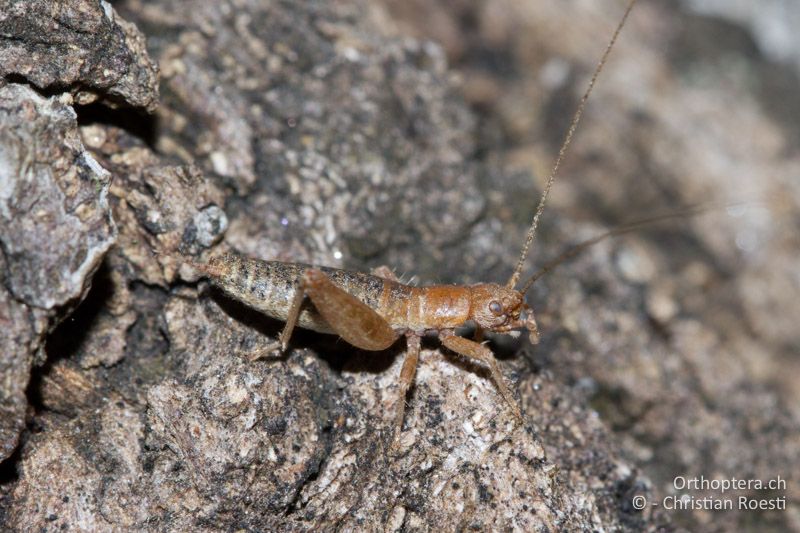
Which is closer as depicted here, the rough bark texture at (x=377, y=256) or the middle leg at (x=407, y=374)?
the rough bark texture at (x=377, y=256)

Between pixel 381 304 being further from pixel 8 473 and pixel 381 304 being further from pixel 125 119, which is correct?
pixel 8 473

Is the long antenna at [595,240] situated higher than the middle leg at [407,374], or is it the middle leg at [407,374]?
the long antenna at [595,240]

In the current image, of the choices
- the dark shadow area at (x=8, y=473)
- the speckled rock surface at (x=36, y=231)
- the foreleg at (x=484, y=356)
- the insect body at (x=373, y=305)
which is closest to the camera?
the speckled rock surface at (x=36, y=231)

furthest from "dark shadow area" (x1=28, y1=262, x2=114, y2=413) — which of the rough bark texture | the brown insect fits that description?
the brown insect

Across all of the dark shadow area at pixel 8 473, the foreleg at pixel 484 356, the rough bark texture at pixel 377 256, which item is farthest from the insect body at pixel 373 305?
the dark shadow area at pixel 8 473

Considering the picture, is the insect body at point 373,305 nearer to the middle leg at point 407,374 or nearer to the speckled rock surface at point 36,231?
the middle leg at point 407,374

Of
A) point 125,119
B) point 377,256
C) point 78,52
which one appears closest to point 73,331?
point 125,119
